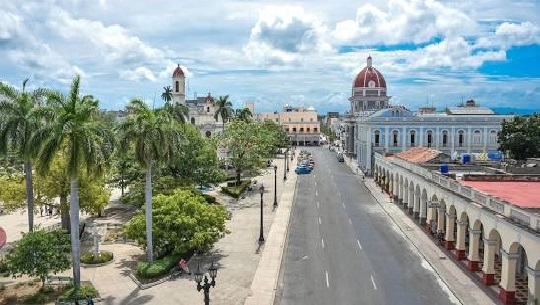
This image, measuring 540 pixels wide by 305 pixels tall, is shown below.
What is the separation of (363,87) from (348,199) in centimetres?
6370

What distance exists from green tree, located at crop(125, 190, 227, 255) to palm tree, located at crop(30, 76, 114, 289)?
239 inches

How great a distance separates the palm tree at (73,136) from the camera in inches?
1030

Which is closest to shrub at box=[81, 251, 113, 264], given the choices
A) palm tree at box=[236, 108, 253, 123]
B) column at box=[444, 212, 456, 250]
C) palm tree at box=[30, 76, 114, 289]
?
palm tree at box=[30, 76, 114, 289]

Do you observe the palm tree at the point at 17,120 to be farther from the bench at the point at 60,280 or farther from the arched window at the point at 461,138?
the arched window at the point at 461,138

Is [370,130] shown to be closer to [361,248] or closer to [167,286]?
[361,248]

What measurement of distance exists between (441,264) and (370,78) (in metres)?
90.3

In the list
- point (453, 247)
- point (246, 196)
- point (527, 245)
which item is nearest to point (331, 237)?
point (453, 247)

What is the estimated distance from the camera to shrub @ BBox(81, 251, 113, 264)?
33875 mm

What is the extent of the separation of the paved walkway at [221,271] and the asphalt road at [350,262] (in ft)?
4.57

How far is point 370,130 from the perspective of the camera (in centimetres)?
8919

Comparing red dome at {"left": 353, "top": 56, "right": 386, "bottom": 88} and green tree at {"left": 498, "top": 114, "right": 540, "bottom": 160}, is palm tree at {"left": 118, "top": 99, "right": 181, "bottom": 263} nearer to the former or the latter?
green tree at {"left": 498, "top": 114, "right": 540, "bottom": 160}

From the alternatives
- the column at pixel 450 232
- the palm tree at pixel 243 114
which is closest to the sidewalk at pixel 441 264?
the column at pixel 450 232

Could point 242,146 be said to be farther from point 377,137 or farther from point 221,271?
point 221,271

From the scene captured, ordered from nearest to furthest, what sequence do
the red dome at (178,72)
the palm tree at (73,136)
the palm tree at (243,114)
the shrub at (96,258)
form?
1. the palm tree at (73,136)
2. the shrub at (96,258)
3. the palm tree at (243,114)
4. the red dome at (178,72)
